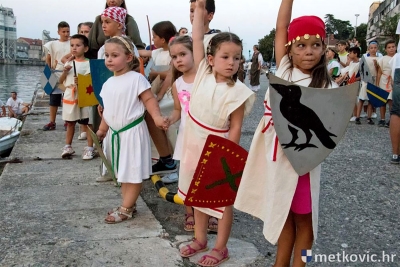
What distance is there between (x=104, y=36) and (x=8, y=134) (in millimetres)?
5922

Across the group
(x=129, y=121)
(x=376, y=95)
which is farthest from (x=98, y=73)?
(x=376, y=95)

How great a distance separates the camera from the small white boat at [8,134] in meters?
9.55

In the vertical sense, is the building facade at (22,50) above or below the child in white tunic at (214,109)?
below

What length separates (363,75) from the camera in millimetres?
9031

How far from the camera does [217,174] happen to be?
9.34ft

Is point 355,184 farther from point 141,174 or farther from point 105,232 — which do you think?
point 105,232

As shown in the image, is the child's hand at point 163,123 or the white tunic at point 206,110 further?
the child's hand at point 163,123

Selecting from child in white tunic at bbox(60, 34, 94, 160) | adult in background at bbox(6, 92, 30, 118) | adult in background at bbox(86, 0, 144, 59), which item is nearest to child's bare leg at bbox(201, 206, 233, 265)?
adult in background at bbox(86, 0, 144, 59)

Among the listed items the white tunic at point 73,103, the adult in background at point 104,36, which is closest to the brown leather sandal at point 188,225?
the adult in background at point 104,36

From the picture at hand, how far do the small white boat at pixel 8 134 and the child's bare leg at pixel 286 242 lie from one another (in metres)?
8.19

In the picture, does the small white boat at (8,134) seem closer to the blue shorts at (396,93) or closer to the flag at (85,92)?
the flag at (85,92)

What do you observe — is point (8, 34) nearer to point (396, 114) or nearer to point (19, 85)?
point (19, 85)

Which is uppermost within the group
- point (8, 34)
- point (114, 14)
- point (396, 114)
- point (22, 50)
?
point (8, 34)

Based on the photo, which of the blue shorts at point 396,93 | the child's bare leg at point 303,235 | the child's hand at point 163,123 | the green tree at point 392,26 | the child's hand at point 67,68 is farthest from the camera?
the green tree at point 392,26
